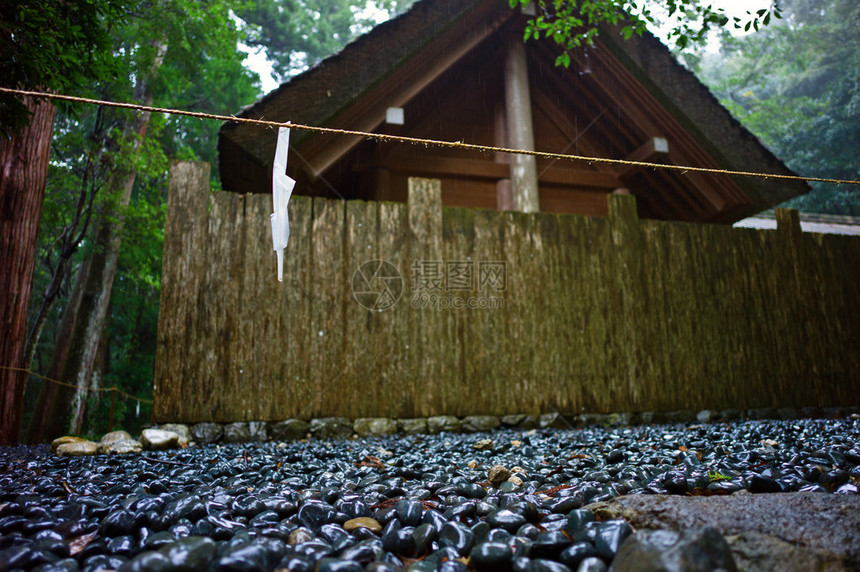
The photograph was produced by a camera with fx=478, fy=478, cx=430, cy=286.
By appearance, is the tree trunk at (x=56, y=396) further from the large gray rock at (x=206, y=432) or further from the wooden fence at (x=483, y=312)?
the wooden fence at (x=483, y=312)

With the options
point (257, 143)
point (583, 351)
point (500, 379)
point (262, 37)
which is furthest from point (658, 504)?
point (262, 37)

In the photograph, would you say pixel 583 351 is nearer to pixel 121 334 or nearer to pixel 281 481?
pixel 281 481

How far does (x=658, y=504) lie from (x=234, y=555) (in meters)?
1.18

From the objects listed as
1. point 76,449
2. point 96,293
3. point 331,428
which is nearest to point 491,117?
point 331,428

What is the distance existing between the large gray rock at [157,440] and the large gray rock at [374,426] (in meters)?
1.38

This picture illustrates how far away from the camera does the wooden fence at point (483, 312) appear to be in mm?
4027

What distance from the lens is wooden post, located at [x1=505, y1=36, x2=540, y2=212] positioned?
19.3 ft

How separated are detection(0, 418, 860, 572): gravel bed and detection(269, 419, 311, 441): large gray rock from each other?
2.08 ft

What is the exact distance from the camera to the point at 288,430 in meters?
3.98

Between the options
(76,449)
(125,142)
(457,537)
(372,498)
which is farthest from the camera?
(125,142)

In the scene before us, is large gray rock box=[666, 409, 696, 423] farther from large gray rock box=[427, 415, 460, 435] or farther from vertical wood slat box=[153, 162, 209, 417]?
vertical wood slat box=[153, 162, 209, 417]

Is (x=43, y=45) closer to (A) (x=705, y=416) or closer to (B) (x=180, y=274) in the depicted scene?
(B) (x=180, y=274)

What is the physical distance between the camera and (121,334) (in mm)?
15297

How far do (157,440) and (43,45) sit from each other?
273cm
